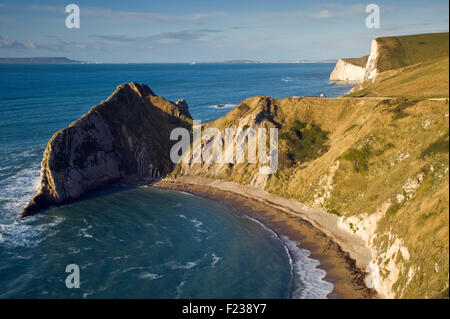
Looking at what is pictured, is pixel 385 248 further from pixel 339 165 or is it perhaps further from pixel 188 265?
pixel 188 265

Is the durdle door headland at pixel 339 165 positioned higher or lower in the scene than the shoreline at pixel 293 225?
higher

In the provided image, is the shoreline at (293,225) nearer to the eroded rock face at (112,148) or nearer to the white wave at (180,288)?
the eroded rock face at (112,148)

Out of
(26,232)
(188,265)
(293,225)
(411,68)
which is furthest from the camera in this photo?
(411,68)

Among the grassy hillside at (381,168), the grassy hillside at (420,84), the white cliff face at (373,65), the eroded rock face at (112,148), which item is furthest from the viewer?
the white cliff face at (373,65)

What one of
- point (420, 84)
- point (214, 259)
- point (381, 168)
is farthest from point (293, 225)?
point (420, 84)

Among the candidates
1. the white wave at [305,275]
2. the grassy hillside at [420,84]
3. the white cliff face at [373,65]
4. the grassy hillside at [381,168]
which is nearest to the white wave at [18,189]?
the grassy hillside at [381,168]
